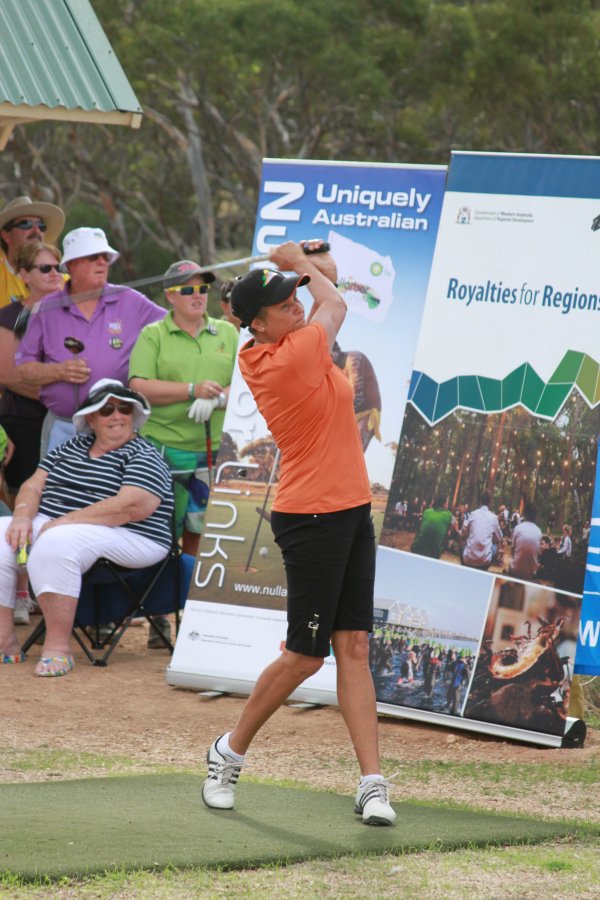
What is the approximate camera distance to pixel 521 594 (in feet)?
19.4

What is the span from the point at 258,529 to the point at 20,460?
2.06m

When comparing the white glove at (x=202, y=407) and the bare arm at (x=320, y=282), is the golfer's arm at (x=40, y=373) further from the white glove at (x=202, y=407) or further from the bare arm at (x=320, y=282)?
the bare arm at (x=320, y=282)

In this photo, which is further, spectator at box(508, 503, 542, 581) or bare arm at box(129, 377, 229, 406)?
bare arm at box(129, 377, 229, 406)

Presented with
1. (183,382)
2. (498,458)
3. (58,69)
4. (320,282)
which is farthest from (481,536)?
Result: (58,69)

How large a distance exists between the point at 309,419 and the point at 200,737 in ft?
6.87

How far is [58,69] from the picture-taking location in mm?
8414

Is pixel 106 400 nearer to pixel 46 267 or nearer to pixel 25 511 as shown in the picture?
pixel 25 511

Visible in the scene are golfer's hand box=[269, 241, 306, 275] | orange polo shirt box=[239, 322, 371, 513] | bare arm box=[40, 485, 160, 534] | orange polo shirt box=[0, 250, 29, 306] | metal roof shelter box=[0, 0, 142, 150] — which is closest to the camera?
orange polo shirt box=[239, 322, 371, 513]

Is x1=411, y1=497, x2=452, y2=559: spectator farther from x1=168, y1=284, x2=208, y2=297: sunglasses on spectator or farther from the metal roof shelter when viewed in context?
the metal roof shelter

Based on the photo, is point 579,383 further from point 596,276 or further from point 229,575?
point 229,575

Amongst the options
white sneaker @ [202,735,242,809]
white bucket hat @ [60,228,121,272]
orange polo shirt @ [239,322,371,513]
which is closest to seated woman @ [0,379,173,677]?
white bucket hat @ [60,228,121,272]

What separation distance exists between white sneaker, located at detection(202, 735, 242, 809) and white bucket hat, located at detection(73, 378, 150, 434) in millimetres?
2991

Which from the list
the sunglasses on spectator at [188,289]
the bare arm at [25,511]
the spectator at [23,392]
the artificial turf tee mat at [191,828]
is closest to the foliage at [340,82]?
the spectator at [23,392]

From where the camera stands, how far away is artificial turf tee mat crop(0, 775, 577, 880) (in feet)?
12.7
